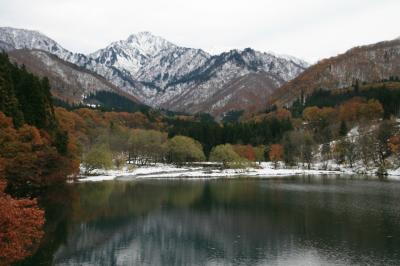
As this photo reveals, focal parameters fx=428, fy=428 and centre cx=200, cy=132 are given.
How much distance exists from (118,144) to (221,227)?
110m

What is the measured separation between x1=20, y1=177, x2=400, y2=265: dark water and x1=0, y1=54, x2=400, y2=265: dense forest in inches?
190

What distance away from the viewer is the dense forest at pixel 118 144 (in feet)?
190

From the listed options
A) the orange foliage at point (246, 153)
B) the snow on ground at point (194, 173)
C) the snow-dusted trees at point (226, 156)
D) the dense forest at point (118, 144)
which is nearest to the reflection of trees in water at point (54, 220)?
the dense forest at point (118, 144)

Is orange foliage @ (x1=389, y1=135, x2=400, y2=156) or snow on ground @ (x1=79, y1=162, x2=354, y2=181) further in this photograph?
orange foliage @ (x1=389, y1=135, x2=400, y2=156)

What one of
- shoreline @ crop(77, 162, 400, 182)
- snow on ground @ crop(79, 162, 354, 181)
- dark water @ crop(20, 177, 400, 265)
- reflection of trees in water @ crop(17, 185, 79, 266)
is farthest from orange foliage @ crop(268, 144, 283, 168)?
reflection of trees in water @ crop(17, 185, 79, 266)

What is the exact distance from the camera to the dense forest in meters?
57.8

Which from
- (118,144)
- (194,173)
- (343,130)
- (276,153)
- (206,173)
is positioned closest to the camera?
(194,173)

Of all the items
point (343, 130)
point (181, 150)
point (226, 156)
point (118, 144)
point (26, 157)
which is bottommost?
point (26, 157)

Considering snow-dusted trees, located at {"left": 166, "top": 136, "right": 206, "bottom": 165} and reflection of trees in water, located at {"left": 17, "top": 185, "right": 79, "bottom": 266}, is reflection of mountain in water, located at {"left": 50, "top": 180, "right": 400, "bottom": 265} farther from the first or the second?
snow-dusted trees, located at {"left": 166, "top": 136, "right": 206, "bottom": 165}

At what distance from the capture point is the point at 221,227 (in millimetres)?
48500

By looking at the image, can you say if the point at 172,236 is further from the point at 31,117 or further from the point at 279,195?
the point at 31,117

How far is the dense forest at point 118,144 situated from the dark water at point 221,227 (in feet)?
15.8

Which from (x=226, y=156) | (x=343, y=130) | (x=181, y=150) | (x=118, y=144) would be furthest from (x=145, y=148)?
(x=343, y=130)

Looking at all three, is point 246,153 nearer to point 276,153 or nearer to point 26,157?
point 276,153
